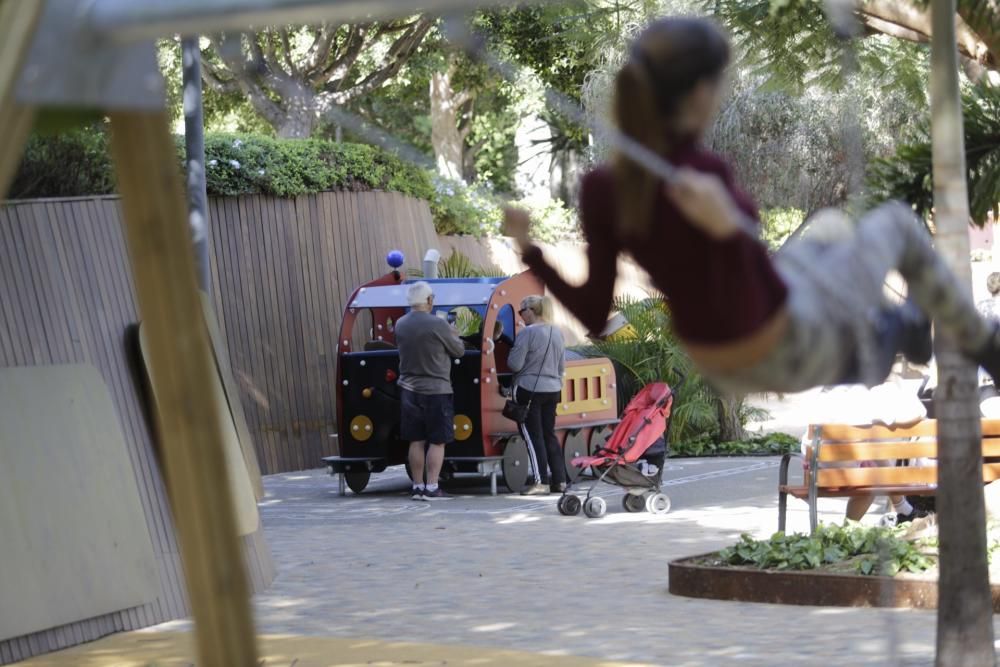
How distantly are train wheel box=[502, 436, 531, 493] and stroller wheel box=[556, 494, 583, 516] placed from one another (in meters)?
1.67

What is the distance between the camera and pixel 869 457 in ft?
30.4

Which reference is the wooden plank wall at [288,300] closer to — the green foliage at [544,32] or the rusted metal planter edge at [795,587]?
the green foliage at [544,32]

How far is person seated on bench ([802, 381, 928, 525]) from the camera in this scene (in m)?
9.45

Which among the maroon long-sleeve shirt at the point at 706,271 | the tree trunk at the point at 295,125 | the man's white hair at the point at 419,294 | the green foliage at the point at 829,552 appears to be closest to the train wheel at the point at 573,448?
the man's white hair at the point at 419,294

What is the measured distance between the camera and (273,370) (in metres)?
17.8

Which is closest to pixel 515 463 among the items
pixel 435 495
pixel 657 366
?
pixel 435 495

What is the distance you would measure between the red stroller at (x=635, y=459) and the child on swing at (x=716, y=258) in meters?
8.20

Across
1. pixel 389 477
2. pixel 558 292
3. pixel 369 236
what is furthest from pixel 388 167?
pixel 558 292

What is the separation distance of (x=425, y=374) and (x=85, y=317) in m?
4.97

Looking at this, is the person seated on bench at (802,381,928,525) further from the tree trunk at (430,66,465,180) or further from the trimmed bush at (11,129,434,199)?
the tree trunk at (430,66,465,180)

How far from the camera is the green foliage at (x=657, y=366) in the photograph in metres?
18.1

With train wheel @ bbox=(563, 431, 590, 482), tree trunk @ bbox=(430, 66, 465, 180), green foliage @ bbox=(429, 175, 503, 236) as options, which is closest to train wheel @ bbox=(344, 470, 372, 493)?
train wheel @ bbox=(563, 431, 590, 482)

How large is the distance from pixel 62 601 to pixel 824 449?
15.1ft

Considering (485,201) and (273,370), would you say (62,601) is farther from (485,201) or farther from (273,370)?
(485,201)
